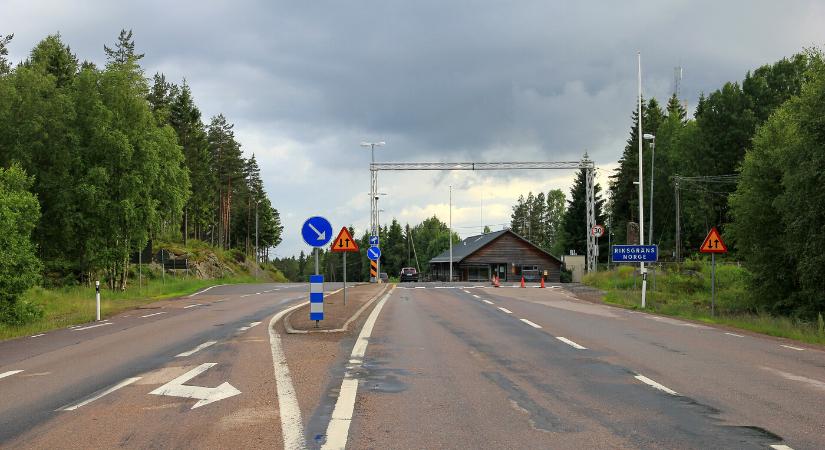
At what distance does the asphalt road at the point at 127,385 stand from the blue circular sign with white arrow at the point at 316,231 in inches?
97.3

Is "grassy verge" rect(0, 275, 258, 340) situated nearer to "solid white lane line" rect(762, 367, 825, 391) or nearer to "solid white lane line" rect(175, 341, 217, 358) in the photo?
"solid white lane line" rect(175, 341, 217, 358)

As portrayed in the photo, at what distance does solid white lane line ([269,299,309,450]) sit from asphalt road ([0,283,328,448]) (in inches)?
5.1

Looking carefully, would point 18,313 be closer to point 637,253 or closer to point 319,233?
point 319,233

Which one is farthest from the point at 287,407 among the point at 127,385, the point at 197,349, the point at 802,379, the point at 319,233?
the point at 319,233

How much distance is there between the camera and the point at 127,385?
8547mm

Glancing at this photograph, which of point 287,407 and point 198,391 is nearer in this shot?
point 287,407

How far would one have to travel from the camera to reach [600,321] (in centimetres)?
1884

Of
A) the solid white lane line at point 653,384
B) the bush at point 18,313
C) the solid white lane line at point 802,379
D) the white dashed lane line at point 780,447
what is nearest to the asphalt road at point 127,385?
the bush at point 18,313

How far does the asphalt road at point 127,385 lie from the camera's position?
6.04m

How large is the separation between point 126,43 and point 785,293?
6377 centimetres

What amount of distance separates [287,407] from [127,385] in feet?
9.07

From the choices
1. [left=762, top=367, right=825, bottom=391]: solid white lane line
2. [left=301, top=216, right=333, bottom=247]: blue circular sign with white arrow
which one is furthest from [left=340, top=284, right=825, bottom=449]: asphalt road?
[left=301, top=216, right=333, bottom=247]: blue circular sign with white arrow

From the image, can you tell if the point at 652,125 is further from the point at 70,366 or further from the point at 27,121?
the point at 70,366

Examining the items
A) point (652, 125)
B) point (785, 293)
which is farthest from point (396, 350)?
point (652, 125)
